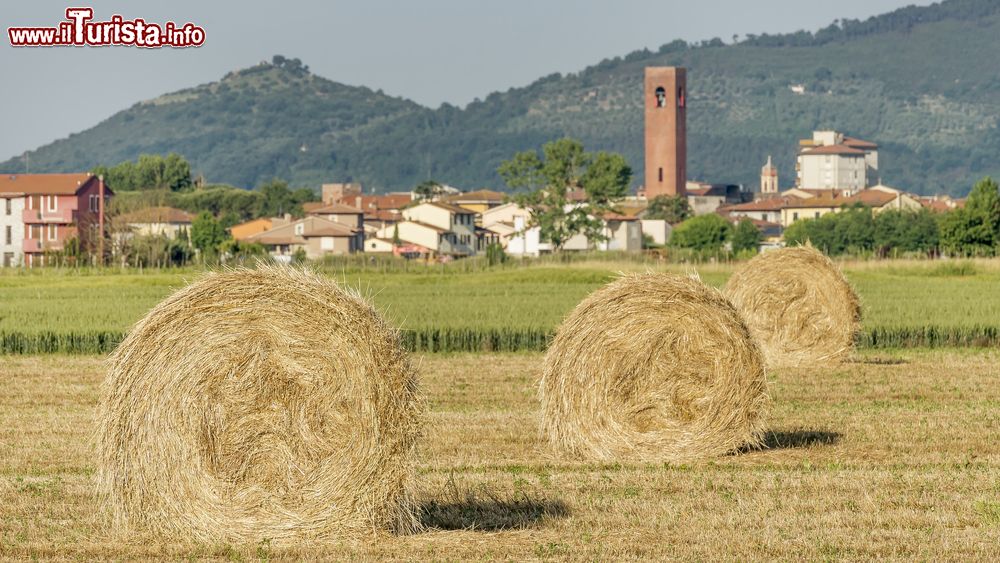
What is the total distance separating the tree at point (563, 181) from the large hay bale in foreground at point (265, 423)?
110 m

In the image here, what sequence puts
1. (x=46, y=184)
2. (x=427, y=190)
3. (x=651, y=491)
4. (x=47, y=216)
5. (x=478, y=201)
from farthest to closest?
(x=478, y=201), (x=427, y=190), (x=46, y=184), (x=47, y=216), (x=651, y=491)

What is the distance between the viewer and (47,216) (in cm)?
10344

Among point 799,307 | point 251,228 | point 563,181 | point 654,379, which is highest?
point 563,181

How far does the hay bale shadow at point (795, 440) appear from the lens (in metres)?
18.5

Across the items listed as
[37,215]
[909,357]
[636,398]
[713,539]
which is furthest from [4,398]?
[37,215]

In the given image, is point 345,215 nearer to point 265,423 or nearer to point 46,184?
point 46,184

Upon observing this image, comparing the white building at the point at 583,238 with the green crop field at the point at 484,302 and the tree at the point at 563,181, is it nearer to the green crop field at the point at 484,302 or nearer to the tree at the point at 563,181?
the tree at the point at 563,181

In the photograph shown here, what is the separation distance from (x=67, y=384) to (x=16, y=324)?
1127 cm

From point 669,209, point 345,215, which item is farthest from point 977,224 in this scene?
point 669,209

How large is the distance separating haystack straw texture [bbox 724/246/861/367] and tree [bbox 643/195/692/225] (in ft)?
459

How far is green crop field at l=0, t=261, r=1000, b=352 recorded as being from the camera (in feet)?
113

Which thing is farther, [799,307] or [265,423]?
[799,307]

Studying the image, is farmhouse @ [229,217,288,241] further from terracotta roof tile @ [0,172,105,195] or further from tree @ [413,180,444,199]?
tree @ [413,180,444,199]

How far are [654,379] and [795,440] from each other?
7.24 feet
